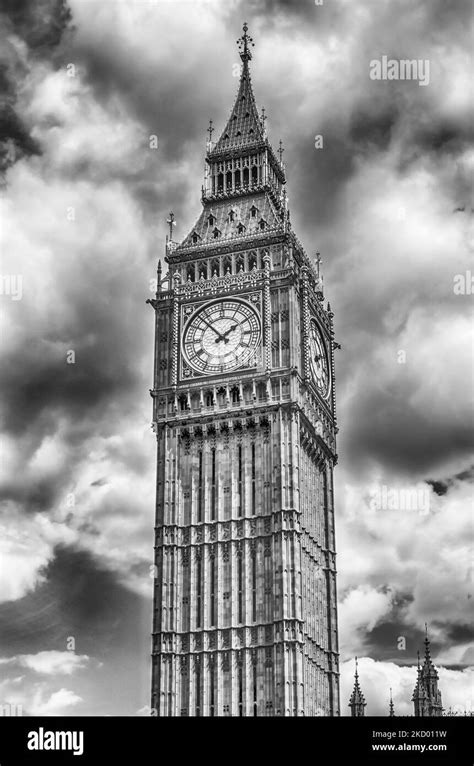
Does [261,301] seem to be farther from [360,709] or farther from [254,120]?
[360,709]

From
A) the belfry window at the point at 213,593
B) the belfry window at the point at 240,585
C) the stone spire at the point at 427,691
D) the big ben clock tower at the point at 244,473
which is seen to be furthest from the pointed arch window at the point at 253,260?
the stone spire at the point at 427,691

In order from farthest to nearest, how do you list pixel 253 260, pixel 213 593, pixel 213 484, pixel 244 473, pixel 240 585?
pixel 253 260
pixel 213 484
pixel 244 473
pixel 213 593
pixel 240 585

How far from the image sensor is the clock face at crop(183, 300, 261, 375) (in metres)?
99.4

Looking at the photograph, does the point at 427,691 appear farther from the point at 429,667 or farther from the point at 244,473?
the point at 244,473

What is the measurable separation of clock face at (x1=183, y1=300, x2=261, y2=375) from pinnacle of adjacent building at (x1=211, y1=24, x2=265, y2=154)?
18610 millimetres

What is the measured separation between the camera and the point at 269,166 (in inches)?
4417

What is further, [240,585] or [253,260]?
[253,260]

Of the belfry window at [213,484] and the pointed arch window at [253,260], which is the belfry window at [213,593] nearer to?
the belfry window at [213,484]

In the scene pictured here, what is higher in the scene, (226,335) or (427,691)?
(226,335)

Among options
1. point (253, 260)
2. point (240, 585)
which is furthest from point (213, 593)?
point (253, 260)

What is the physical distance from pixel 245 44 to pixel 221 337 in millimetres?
31545

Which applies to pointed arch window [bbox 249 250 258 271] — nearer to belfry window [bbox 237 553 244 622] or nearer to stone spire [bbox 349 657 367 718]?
belfry window [bbox 237 553 244 622]

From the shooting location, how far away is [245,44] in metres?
117
